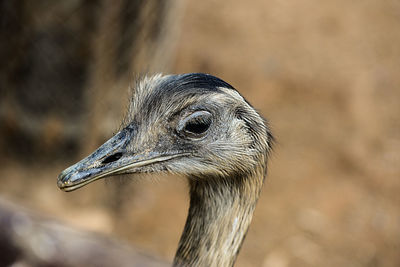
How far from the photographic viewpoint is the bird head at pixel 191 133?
1932 millimetres

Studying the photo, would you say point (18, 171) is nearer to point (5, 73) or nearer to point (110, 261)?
point (5, 73)

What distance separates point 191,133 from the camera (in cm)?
198

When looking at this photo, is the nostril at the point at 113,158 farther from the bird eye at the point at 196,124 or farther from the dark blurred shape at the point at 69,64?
the dark blurred shape at the point at 69,64

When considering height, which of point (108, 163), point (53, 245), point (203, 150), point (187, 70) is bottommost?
point (53, 245)

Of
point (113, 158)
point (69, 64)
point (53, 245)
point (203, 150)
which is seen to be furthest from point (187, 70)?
point (113, 158)

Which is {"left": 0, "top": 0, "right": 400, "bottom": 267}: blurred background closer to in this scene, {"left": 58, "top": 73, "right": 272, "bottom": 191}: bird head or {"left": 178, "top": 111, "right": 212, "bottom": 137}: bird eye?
{"left": 58, "top": 73, "right": 272, "bottom": 191}: bird head

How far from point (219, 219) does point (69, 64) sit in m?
2.04

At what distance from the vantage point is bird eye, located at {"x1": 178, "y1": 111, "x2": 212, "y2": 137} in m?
1.94

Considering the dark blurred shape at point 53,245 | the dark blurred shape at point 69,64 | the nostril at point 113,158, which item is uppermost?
the dark blurred shape at point 69,64

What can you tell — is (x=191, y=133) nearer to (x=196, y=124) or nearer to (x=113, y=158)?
(x=196, y=124)

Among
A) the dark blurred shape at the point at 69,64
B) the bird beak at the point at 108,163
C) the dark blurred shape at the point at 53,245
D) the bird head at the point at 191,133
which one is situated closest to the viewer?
the bird beak at the point at 108,163

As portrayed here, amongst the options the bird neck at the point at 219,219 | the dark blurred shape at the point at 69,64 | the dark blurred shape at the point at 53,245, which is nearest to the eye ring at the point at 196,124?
the bird neck at the point at 219,219

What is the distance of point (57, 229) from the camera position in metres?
2.32

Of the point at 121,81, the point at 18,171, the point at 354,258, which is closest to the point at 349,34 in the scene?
the point at 354,258
